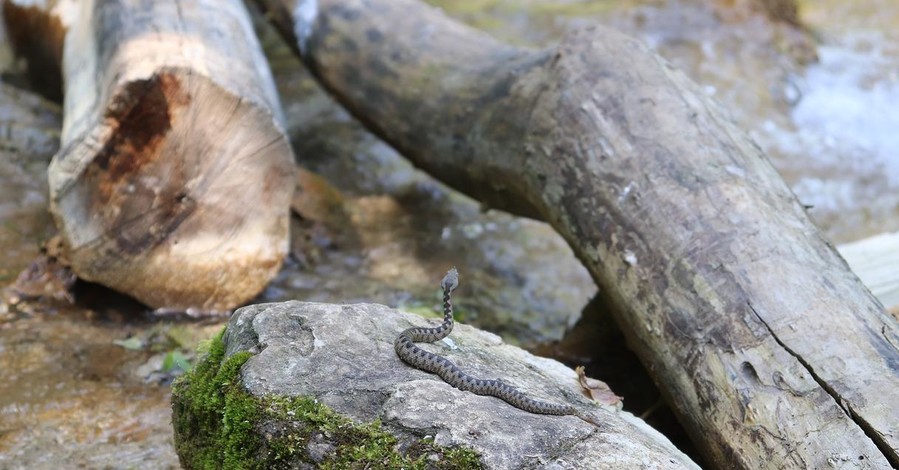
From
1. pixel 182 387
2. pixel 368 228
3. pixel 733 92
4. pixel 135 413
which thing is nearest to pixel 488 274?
pixel 368 228

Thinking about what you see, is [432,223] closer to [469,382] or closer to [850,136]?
[469,382]

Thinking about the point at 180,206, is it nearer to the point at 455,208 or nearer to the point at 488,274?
the point at 488,274

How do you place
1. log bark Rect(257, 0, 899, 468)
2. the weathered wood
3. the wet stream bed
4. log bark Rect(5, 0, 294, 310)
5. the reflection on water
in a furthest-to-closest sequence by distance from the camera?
the reflection on water < log bark Rect(5, 0, 294, 310) < the weathered wood < the wet stream bed < log bark Rect(257, 0, 899, 468)

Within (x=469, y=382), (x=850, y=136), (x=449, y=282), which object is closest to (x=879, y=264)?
(x=449, y=282)

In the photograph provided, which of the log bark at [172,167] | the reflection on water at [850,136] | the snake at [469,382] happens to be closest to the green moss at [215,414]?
the snake at [469,382]

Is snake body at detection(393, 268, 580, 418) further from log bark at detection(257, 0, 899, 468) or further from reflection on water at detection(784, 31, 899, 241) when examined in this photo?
reflection on water at detection(784, 31, 899, 241)

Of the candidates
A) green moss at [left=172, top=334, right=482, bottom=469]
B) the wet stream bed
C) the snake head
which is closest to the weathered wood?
the wet stream bed
